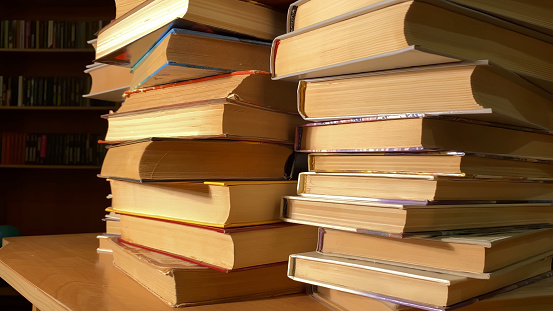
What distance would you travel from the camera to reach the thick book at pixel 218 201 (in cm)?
65

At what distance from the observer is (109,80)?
111cm

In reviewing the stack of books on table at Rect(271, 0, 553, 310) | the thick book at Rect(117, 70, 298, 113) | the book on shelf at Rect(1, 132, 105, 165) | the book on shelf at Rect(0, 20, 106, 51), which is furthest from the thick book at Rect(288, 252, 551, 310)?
the book on shelf at Rect(0, 20, 106, 51)

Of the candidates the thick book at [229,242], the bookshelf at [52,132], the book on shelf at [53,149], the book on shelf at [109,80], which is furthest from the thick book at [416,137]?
the bookshelf at [52,132]

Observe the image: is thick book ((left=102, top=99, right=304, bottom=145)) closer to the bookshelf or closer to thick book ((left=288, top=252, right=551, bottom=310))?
thick book ((left=288, top=252, right=551, bottom=310))

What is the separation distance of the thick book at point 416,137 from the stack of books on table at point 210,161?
7 centimetres

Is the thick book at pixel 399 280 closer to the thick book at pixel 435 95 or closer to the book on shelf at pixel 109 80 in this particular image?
the thick book at pixel 435 95

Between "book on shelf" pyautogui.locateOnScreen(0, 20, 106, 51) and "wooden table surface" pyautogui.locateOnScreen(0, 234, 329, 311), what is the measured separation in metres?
2.73

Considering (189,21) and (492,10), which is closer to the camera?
(492,10)

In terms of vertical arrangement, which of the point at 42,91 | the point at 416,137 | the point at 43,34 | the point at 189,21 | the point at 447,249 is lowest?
the point at 447,249

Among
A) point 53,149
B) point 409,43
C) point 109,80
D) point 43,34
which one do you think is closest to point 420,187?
point 409,43

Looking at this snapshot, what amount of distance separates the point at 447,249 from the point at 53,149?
3495 mm

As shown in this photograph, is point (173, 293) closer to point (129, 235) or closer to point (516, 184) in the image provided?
point (129, 235)

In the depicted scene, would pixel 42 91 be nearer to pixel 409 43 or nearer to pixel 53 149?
pixel 53 149

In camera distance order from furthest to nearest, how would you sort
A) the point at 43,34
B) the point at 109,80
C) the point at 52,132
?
1. the point at 52,132
2. the point at 43,34
3. the point at 109,80
